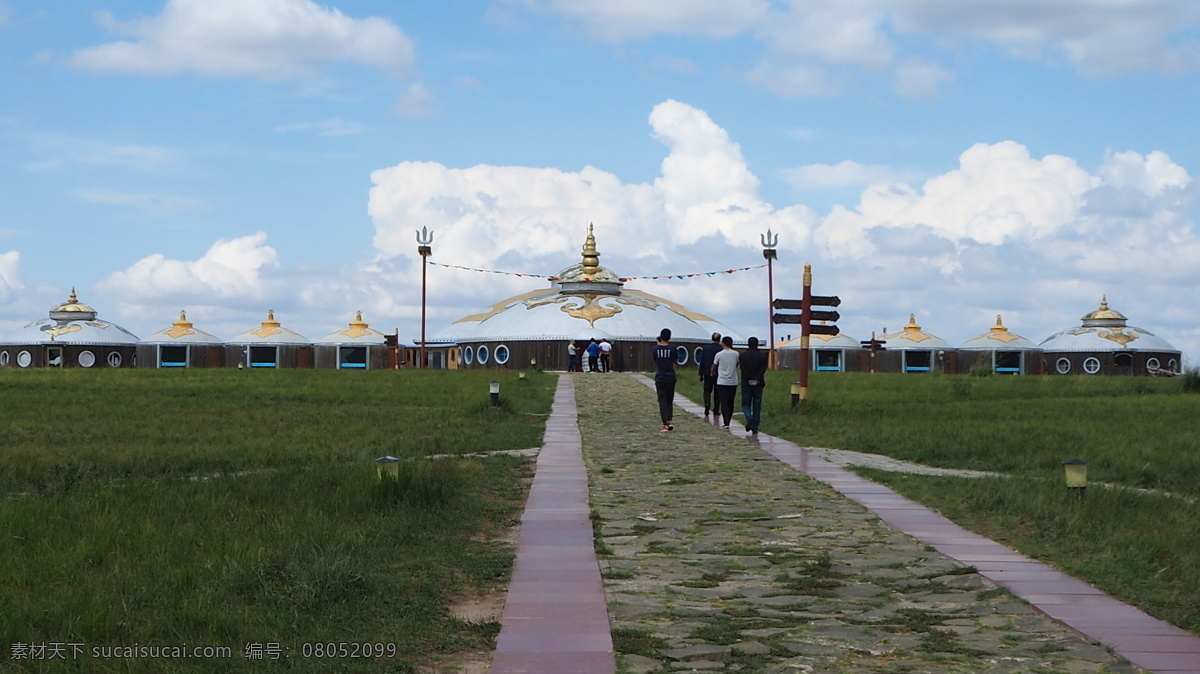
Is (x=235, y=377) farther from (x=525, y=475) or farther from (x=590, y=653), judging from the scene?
(x=590, y=653)

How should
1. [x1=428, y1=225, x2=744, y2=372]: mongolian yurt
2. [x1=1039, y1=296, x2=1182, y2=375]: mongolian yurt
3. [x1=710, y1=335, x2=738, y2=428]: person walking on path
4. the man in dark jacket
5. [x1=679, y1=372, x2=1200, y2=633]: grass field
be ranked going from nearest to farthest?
[x1=679, y1=372, x2=1200, y2=633]: grass field
[x1=710, y1=335, x2=738, y2=428]: person walking on path
the man in dark jacket
[x1=428, y1=225, x2=744, y2=372]: mongolian yurt
[x1=1039, y1=296, x2=1182, y2=375]: mongolian yurt

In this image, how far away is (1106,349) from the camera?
77562 mm

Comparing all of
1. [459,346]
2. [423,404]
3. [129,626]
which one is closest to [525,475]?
[129,626]

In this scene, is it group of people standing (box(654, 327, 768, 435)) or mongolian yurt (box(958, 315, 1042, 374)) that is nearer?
group of people standing (box(654, 327, 768, 435))

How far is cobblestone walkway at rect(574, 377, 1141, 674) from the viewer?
6602mm

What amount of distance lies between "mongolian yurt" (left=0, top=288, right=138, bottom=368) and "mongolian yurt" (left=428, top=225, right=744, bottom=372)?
21.9m

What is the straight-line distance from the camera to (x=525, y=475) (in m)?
14.6

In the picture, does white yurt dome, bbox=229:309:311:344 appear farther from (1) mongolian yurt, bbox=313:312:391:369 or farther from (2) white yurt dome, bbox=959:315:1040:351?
(2) white yurt dome, bbox=959:315:1040:351

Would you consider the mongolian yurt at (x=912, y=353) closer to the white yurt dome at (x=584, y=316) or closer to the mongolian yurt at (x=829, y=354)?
the mongolian yurt at (x=829, y=354)

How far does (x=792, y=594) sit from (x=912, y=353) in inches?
2972

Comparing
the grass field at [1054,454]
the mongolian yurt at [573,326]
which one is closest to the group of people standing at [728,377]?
the grass field at [1054,454]

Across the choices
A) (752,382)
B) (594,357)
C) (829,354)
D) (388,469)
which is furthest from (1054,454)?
(829,354)

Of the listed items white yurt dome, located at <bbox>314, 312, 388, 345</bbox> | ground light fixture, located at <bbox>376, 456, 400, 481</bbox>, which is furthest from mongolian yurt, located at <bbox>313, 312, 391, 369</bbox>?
ground light fixture, located at <bbox>376, 456, 400, 481</bbox>

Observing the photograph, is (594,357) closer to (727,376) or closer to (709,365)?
(709,365)
